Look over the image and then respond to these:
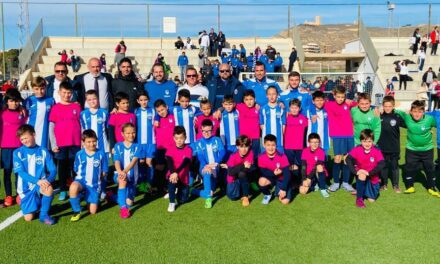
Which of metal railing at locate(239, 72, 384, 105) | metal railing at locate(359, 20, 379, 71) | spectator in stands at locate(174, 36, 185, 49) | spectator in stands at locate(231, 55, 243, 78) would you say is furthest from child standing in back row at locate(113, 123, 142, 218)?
spectator in stands at locate(174, 36, 185, 49)

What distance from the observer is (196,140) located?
20.8 feet

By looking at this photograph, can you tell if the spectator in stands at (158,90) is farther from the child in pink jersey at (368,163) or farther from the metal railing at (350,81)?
the metal railing at (350,81)

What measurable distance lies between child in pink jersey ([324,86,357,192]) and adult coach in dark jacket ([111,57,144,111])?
2.87 meters

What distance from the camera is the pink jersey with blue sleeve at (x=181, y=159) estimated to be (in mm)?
5730

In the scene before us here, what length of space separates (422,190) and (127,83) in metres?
4.53

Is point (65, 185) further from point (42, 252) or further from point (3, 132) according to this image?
point (42, 252)

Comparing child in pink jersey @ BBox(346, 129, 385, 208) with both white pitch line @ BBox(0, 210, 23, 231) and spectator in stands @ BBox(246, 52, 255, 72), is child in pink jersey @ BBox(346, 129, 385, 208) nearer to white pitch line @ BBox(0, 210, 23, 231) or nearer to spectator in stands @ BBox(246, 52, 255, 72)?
white pitch line @ BBox(0, 210, 23, 231)

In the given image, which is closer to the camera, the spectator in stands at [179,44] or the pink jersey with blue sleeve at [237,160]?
the pink jersey with blue sleeve at [237,160]

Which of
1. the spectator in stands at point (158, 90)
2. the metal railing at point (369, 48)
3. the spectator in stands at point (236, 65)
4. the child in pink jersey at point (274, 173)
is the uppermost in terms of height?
the metal railing at point (369, 48)

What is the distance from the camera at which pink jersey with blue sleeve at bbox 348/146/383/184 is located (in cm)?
577

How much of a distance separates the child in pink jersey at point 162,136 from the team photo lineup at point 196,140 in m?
0.01

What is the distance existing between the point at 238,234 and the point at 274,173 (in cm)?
137

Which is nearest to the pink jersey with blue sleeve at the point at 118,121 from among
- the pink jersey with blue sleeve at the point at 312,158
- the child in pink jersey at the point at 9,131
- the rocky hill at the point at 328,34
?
the child in pink jersey at the point at 9,131

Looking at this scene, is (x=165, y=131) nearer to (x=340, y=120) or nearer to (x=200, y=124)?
(x=200, y=124)
